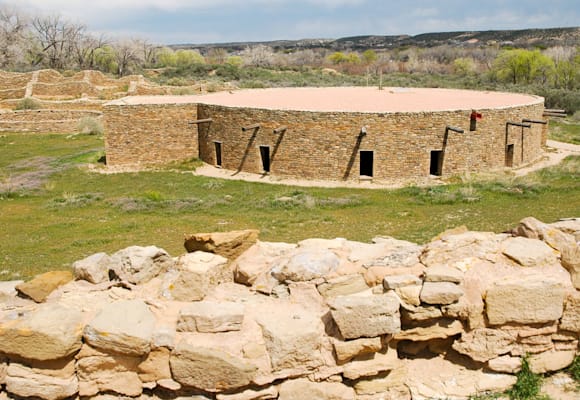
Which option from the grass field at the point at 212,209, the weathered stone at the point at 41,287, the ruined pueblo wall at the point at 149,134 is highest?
the ruined pueblo wall at the point at 149,134

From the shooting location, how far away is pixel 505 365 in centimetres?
465

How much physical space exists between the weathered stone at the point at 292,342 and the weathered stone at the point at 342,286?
46cm

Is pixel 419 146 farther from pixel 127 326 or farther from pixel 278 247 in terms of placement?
pixel 127 326

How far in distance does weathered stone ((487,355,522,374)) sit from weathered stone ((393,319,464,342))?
1.40 feet

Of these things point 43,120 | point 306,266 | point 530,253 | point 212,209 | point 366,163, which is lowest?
point 212,209

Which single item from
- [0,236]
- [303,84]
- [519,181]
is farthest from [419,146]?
[303,84]

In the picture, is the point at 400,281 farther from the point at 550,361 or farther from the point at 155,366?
the point at 155,366

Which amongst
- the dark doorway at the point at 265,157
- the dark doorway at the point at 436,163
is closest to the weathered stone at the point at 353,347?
the dark doorway at the point at 436,163

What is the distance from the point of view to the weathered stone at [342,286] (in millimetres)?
4879

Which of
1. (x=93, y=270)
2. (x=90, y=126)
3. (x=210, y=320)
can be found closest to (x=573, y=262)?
(x=210, y=320)

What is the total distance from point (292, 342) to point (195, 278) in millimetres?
1139

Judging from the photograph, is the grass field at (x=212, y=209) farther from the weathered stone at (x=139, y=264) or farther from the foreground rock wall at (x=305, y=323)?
the foreground rock wall at (x=305, y=323)

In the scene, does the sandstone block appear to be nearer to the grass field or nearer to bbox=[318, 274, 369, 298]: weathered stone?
bbox=[318, 274, 369, 298]: weathered stone

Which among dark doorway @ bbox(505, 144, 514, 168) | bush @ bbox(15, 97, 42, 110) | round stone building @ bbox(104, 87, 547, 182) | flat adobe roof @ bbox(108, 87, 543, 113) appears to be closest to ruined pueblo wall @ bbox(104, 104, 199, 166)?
round stone building @ bbox(104, 87, 547, 182)
